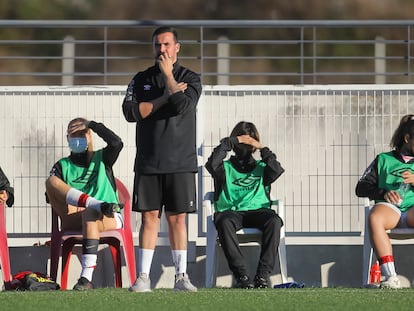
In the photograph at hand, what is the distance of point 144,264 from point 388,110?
3.72 meters

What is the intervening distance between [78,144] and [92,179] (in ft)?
1.08

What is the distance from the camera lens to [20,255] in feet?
44.1

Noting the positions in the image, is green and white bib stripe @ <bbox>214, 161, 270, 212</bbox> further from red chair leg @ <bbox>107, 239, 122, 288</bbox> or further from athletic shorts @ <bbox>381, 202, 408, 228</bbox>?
athletic shorts @ <bbox>381, 202, 408, 228</bbox>

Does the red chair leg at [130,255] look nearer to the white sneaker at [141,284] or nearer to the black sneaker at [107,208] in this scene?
the black sneaker at [107,208]

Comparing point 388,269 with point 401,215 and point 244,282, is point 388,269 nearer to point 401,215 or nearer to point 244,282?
point 401,215

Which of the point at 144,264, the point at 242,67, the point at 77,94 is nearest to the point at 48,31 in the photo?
the point at 242,67

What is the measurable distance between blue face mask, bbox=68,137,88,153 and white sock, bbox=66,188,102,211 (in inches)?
15.7

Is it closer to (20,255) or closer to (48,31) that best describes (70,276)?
(20,255)

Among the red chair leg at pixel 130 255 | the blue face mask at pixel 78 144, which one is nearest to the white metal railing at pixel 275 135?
the red chair leg at pixel 130 255

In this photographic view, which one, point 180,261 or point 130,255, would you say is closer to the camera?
point 180,261

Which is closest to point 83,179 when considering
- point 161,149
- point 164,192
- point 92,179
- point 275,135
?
point 92,179

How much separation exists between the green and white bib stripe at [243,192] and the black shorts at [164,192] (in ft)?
5.81

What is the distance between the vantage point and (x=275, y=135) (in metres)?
13.7

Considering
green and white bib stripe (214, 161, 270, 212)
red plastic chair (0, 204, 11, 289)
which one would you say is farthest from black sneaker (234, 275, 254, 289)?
red plastic chair (0, 204, 11, 289)
